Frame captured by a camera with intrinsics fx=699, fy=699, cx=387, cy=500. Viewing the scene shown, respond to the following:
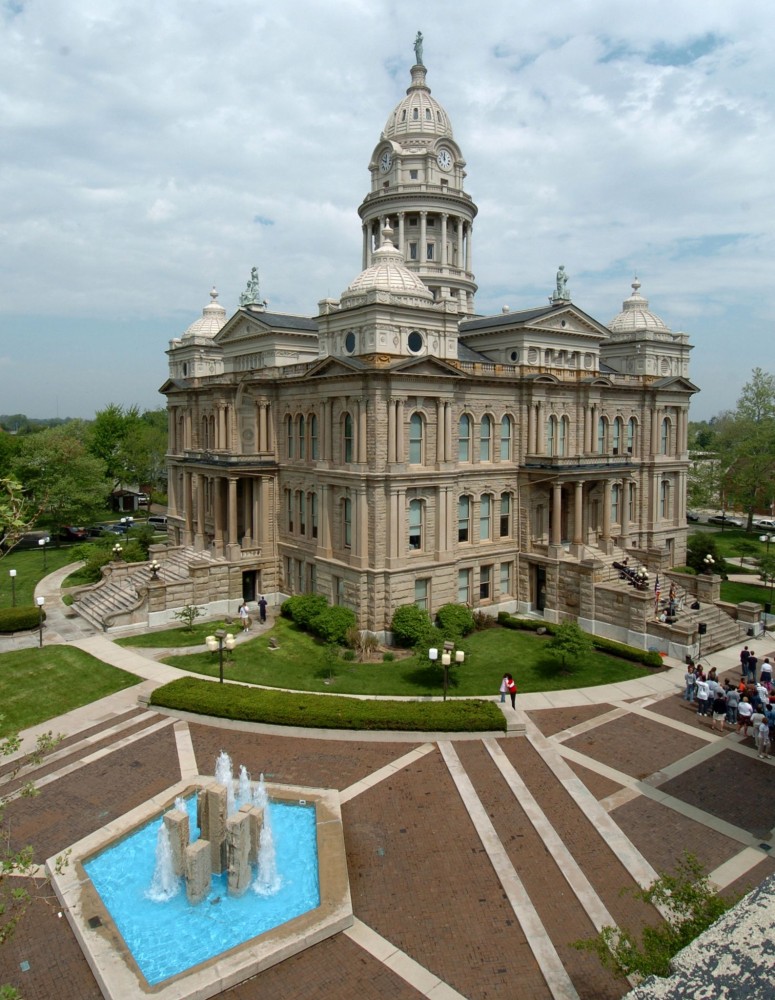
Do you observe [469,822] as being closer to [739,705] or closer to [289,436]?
[739,705]

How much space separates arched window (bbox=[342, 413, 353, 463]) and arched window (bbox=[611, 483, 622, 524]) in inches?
767

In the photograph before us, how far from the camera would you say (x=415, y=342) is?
36000 millimetres

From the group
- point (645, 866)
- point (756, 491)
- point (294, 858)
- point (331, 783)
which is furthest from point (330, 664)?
point (756, 491)

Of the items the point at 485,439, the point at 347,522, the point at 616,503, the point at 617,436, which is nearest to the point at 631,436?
the point at 617,436

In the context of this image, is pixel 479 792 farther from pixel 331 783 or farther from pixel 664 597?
pixel 664 597

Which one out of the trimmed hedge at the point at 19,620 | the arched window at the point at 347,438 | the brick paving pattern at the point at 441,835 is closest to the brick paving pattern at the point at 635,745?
the brick paving pattern at the point at 441,835

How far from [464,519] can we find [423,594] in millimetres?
5154

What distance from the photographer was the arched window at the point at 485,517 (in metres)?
40.0

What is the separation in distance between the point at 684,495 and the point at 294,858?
41946 mm

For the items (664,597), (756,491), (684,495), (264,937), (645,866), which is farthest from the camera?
(756,491)

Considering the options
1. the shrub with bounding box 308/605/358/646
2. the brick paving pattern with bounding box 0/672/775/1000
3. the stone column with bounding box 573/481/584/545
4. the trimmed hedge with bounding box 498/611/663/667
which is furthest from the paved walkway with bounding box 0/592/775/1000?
the stone column with bounding box 573/481/584/545

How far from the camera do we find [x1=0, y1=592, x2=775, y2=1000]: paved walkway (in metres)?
14.2

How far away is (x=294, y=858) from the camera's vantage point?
17.7m

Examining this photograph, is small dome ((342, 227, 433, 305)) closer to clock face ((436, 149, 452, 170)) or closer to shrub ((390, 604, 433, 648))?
shrub ((390, 604, 433, 648))
